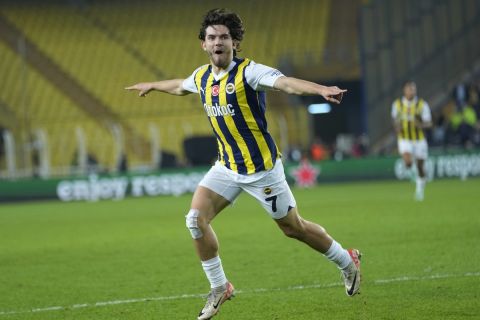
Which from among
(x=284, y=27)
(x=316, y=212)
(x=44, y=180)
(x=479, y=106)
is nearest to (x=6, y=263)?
(x=316, y=212)

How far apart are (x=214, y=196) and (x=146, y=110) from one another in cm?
2700

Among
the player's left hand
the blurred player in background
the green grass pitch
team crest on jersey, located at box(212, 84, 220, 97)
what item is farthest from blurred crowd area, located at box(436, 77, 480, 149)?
the player's left hand

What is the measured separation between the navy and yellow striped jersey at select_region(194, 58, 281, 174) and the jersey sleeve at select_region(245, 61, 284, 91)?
5 cm

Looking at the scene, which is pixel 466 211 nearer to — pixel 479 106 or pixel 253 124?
pixel 253 124

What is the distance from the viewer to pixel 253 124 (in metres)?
7.30

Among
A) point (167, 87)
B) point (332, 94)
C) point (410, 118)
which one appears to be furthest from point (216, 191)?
point (410, 118)

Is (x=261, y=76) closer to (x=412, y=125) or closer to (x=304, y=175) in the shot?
(x=412, y=125)

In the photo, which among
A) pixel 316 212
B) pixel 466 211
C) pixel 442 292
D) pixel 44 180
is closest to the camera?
pixel 442 292

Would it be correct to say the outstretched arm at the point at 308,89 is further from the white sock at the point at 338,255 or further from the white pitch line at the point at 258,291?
the white pitch line at the point at 258,291

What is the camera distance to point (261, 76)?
7074 mm

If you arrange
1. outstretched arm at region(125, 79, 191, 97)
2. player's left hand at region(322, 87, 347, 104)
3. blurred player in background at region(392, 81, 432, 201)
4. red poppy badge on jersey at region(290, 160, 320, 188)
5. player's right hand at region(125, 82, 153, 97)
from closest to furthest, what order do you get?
player's left hand at region(322, 87, 347, 104), outstretched arm at region(125, 79, 191, 97), player's right hand at region(125, 82, 153, 97), blurred player in background at region(392, 81, 432, 201), red poppy badge on jersey at region(290, 160, 320, 188)

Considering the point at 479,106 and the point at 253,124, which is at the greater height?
the point at 253,124

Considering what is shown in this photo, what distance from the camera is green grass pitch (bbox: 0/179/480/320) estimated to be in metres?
7.65

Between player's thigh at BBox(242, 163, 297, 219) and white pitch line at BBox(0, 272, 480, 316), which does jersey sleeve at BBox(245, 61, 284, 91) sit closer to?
player's thigh at BBox(242, 163, 297, 219)
